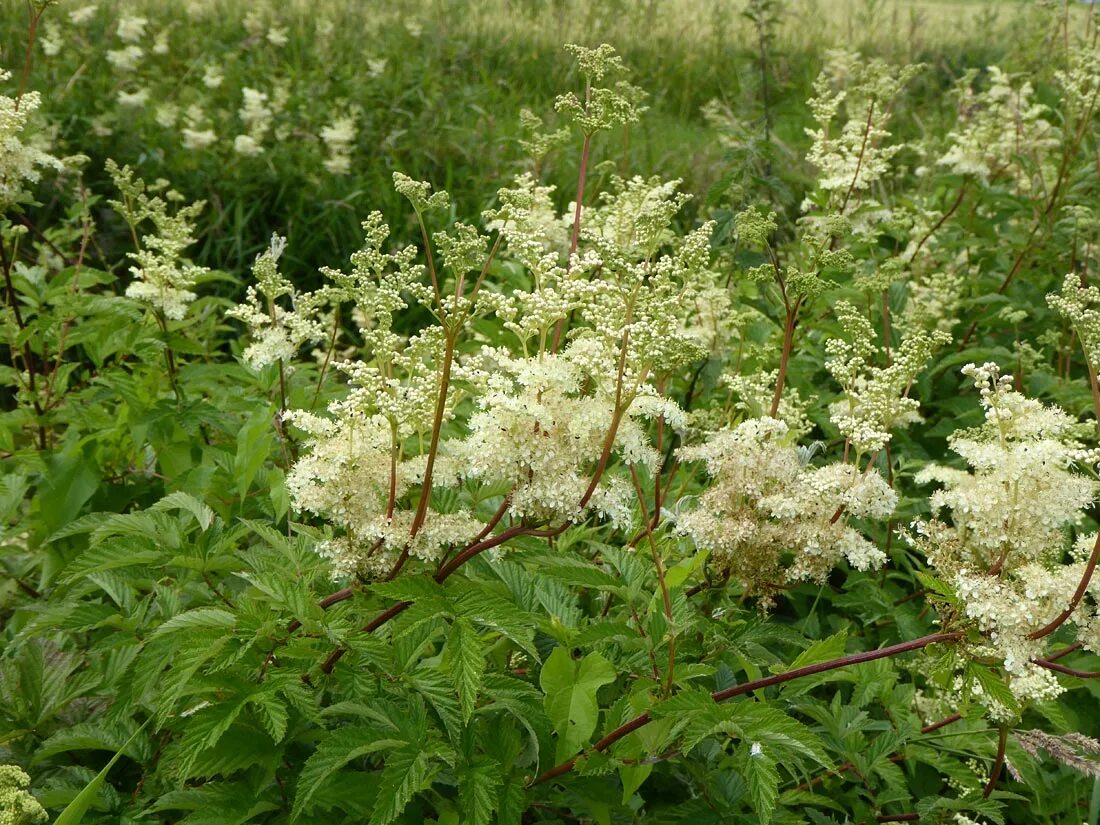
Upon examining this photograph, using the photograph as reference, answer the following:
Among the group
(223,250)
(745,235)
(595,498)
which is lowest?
(223,250)

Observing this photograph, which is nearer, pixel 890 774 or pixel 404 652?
pixel 404 652

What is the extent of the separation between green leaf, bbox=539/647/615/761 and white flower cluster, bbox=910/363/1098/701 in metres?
0.65

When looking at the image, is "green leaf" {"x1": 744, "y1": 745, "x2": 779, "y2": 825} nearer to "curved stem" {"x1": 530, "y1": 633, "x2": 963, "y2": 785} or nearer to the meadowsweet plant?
the meadowsweet plant

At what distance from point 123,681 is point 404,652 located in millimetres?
715

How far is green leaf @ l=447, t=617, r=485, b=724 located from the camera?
1620mm

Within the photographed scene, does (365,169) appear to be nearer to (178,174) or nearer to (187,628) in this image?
(178,174)

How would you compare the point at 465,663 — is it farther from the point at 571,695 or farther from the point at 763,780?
the point at 763,780

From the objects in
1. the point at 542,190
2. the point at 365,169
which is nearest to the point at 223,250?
the point at 365,169

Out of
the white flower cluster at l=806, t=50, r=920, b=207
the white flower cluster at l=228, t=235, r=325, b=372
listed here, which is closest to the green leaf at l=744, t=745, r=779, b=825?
the white flower cluster at l=228, t=235, r=325, b=372

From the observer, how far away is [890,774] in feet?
7.88

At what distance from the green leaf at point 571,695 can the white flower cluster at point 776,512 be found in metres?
0.35

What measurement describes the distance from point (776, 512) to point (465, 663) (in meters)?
0.71

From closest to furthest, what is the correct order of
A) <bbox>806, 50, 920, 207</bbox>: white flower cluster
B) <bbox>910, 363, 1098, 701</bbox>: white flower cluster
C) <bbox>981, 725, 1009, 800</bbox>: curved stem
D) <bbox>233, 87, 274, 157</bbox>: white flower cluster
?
<bbox>910, 363, 1098, 701</bbox>: white flower cluster
<bbox>981, 725, 1009, 800</bbox>: curved stem
<bbox>806, 50, 920, 207</bbox>: white flower cluster
<bbox>233, 87, 274, 157</bbox>: white flower cluster

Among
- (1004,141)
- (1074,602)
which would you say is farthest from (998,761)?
(1004,141)
